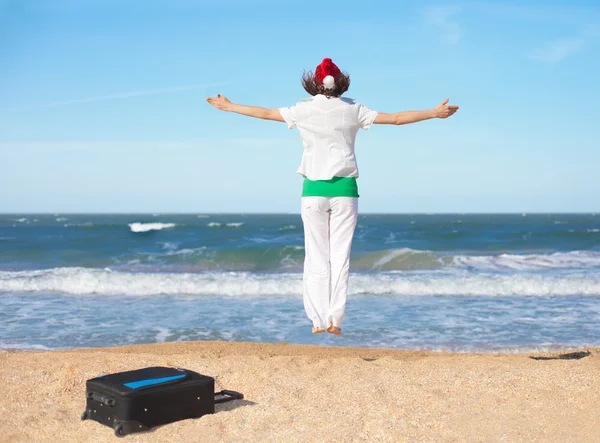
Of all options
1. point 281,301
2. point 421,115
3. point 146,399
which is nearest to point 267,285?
point 281,301

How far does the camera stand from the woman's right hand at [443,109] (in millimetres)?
4434

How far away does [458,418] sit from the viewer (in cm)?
414

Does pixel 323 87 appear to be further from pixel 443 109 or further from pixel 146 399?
pixel 146 399

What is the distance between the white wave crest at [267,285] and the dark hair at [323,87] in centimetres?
933

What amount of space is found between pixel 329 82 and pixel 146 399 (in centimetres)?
266

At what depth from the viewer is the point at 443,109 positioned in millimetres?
4438

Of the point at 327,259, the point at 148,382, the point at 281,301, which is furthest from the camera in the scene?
the point at 281,301

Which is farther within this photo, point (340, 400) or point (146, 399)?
point (340, 400)

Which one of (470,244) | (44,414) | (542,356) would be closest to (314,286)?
(44,414)

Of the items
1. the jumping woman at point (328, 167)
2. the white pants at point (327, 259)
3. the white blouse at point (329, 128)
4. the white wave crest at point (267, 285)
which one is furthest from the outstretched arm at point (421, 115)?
the white wave crest at point (267, 285)

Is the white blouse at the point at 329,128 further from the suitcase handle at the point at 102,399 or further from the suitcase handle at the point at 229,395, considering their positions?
the suitcase handle at the point at 102,399

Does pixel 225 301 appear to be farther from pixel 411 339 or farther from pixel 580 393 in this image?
pixel 580 393

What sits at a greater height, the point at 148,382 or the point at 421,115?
the point at 421,115

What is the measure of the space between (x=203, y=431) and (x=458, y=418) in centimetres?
178
